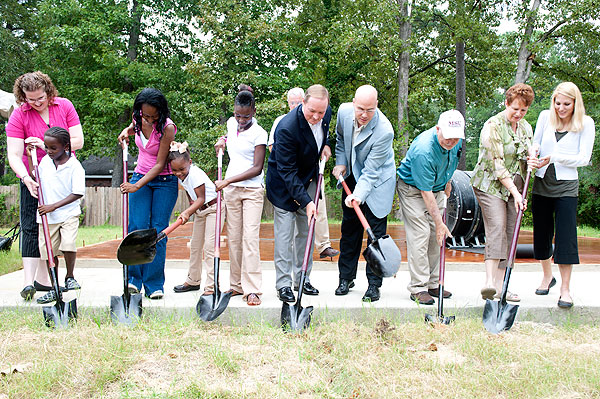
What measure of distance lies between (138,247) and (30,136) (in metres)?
1.48

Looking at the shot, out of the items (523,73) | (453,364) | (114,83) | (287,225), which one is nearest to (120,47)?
(114,83)

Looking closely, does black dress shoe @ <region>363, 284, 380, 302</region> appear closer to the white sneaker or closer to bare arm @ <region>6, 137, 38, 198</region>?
the white sneaker

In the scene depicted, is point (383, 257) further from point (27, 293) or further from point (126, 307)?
point (27, 293)

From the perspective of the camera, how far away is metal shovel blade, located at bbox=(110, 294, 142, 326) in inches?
156

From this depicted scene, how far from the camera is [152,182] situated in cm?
457

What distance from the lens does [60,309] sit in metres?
4.00

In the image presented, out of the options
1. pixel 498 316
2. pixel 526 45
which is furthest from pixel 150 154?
pixel 526 45

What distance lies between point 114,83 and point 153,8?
3.55 meters

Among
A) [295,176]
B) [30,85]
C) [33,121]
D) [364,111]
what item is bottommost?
[295,176]

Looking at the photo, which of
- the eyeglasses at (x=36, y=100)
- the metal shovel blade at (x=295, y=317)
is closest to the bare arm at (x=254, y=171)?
the metal shovel blade at (x=295, y=317)

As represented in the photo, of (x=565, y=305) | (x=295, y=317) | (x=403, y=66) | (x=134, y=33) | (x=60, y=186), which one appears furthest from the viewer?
(x=134, y=33)

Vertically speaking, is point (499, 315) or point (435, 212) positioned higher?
point (435, 212)

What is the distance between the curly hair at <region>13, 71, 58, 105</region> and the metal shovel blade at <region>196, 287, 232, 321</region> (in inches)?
85.7

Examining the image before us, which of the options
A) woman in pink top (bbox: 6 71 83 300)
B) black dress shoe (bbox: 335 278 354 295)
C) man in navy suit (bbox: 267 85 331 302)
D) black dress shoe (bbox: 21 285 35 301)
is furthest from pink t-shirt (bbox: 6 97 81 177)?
black dress shoe (bbox: 335 278 354 295)
